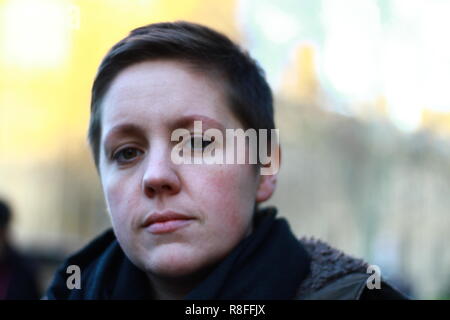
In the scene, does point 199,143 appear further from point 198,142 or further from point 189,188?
point 189,188

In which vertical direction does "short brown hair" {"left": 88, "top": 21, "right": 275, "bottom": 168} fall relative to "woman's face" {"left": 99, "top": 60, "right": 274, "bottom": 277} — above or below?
above

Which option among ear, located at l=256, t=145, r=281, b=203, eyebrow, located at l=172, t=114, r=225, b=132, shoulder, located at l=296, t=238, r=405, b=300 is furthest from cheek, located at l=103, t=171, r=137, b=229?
shoulder, located at l=296, t=238, r=405, b=300

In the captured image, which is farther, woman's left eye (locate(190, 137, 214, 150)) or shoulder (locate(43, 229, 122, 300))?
shoulder (locate(43, 229, 122, 300))

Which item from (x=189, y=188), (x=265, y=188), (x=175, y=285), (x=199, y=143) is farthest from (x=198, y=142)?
(x=175, y=285)

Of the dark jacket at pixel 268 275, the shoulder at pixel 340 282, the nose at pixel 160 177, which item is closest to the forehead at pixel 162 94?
the nose at pixel 160 177

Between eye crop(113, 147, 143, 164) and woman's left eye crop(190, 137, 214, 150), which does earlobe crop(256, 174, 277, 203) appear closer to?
woman's left eye crop(190, 137, 214, 150)

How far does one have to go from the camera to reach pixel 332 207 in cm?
1706

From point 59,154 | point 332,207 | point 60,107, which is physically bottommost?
point 332,207

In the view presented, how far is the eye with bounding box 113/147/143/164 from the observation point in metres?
1.82

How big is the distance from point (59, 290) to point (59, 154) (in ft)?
46.1
